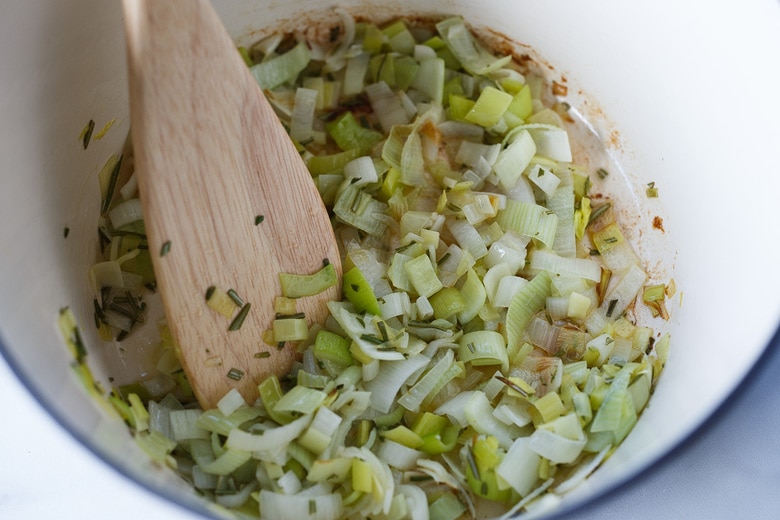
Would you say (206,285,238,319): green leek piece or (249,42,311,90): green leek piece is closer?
(206,285,238,319): green leek piece

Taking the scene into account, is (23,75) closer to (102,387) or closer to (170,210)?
(170,210)

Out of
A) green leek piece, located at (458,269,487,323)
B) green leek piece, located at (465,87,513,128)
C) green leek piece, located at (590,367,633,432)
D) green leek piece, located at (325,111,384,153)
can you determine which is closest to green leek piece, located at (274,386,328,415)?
green leek piece, located at (458,269,487,323)

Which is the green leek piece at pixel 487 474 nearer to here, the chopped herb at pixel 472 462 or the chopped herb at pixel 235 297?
the chopped herb at pixel 472 462

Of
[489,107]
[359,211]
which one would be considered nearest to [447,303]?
[359,211]

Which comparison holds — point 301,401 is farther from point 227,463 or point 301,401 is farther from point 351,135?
point 351,135

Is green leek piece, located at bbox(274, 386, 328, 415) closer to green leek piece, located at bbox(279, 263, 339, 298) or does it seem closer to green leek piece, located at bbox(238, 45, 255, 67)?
green leek piece, located at bbox(279, 263, 339, 298)
